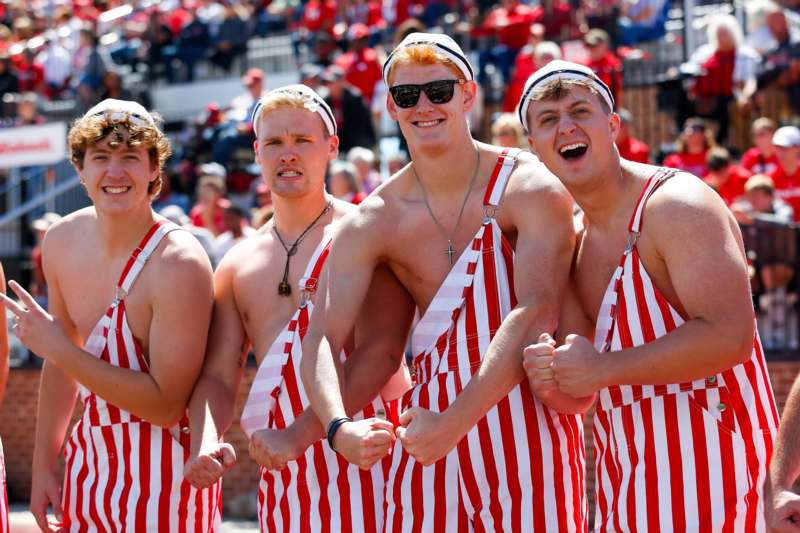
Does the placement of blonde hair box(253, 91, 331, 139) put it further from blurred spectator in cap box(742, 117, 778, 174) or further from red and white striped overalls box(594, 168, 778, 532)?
blurred spectator in cap box(742, 117, 778, 174)

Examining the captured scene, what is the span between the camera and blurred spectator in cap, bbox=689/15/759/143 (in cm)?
1209

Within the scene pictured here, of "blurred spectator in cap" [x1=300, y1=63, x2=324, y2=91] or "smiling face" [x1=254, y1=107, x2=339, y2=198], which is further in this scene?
"blurred spectator in cap" [x1=300, y1=63, x2=324, y2=91]

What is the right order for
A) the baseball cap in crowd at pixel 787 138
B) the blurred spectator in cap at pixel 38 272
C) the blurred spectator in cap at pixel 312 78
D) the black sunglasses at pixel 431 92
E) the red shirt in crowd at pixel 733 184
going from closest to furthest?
the black sunglasses at pixel 431 92 → the baseball cap in crowd at pixel 787 138 → the red shirt in crowd at pixel 733 184 → the blurred spectator in cap at pixel 38 272 → the blurred spectator in cap at pixel 312 78

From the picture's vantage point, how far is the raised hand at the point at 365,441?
3.72 m

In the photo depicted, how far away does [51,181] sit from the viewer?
1542 cm

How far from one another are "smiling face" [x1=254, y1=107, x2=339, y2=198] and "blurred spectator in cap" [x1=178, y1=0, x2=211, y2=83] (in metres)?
14.2

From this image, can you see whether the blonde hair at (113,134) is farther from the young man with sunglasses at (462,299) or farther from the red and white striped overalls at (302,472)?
the young man with sunglasses at (462,299)

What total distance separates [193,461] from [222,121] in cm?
1167

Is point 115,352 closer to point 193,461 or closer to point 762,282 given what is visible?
point 193,461

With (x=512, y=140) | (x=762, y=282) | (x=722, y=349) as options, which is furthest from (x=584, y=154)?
(x=762, y=282)

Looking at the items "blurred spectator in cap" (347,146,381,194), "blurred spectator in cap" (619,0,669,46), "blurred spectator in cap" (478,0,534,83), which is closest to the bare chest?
"blurred spectator in cap" (347,146,381,194)

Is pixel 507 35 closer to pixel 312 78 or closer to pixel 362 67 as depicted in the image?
pixel 362 67

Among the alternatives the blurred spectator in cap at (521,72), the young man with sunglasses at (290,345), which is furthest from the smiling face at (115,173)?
the blurred spectator in cap at (521,72)

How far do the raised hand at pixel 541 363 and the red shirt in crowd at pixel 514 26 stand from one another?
1113 centimetres
